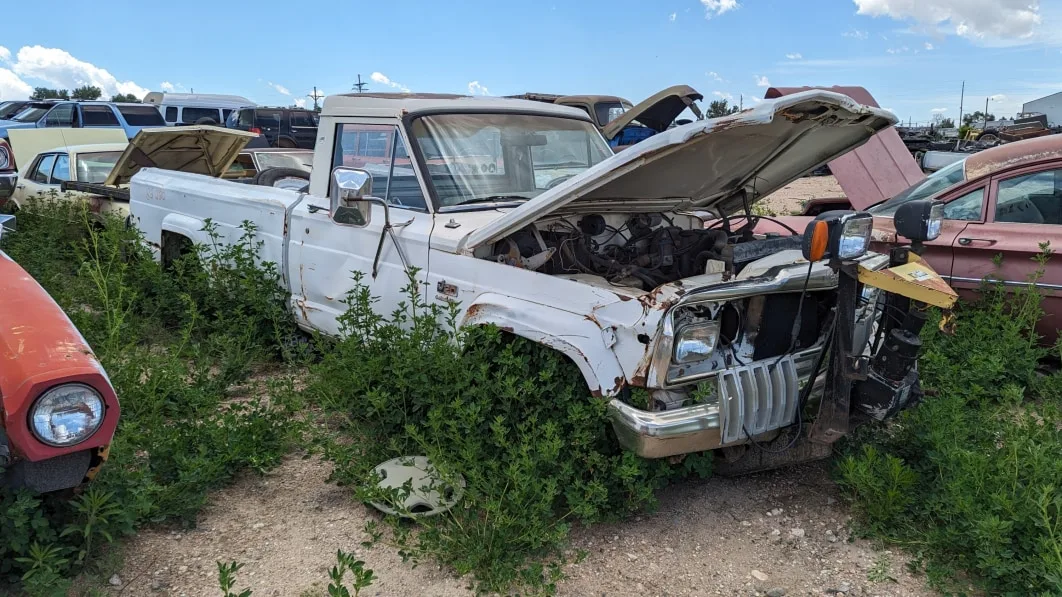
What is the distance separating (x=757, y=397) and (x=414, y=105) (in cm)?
258

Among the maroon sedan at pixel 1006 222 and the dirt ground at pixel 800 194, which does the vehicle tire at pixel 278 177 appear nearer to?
the maroon sedan at pixel 1006 222

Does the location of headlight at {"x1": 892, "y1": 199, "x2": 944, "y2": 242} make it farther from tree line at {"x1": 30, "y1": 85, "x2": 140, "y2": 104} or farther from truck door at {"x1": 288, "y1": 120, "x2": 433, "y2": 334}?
tree line at {"x1": 30, "y1": 85, "x2": 140, "y2": 104}

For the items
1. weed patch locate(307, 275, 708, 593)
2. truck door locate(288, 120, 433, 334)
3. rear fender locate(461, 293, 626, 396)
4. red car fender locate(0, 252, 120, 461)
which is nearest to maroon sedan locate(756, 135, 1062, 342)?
weed patch locate(307, 275, 708, 593)

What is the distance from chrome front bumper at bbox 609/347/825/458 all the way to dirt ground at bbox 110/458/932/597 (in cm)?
48

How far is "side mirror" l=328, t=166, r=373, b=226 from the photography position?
3.89 metres

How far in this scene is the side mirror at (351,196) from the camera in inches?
153

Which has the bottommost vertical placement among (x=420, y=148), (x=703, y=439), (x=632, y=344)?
(x=703, y=439)

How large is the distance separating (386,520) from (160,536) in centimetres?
100

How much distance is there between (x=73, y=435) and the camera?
259 cm

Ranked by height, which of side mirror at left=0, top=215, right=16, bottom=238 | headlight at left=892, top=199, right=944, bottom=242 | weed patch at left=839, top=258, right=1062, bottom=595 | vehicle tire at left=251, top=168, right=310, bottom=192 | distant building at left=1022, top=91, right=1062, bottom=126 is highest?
distant building at left=1022, top=91, right=1062, bottom=126

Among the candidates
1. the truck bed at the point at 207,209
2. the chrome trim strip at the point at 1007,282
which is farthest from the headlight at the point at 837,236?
the truck bed at the point at 207,209

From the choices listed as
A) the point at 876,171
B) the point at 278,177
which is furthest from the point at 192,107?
the point at 876,171

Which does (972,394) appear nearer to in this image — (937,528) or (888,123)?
(937,528)

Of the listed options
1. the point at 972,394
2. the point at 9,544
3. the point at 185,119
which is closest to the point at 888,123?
the point at 972,394
